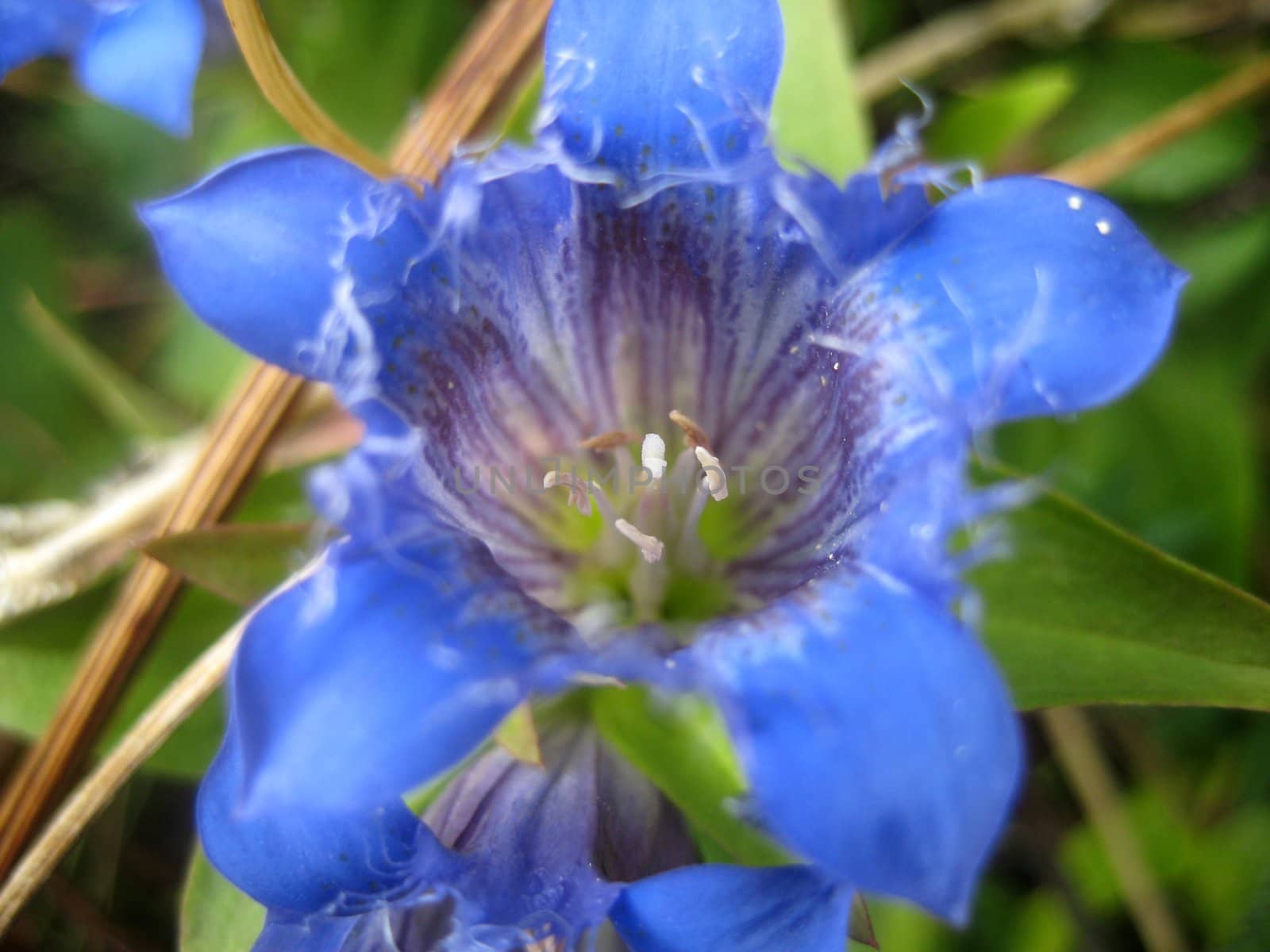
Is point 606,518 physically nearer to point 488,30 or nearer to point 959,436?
point 959,436

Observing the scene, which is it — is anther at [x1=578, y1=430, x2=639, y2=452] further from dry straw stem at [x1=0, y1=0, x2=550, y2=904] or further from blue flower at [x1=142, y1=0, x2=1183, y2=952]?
dry straw stem at [x1=0, y1=0, x2=550, y2=904]

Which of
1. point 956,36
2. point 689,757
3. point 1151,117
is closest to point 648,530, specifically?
point 689,757

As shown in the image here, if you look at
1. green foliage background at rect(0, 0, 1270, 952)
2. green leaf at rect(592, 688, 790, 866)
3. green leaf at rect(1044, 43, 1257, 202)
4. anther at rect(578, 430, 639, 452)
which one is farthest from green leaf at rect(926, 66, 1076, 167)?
green leaf at rect(592, 688, 790, 866)

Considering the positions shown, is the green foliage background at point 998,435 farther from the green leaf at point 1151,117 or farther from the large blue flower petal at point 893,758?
the large blue flower petal at point 893,758

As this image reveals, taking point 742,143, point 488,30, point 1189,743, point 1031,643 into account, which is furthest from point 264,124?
point 1189,743

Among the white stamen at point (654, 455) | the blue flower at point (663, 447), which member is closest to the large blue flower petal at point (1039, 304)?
the blue flower at point (663, 447)
